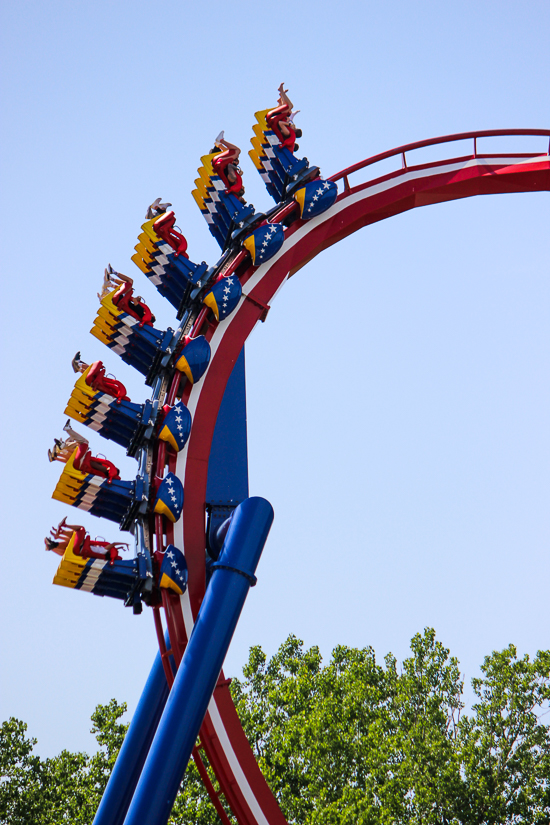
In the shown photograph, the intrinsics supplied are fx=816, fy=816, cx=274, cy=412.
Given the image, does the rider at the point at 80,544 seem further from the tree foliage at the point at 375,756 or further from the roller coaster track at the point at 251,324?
the tree foliage at the point at 375,756

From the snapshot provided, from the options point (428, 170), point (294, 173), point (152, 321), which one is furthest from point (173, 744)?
point (428, 170)

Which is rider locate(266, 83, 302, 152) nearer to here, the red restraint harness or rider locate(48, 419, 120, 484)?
the red restraint harness

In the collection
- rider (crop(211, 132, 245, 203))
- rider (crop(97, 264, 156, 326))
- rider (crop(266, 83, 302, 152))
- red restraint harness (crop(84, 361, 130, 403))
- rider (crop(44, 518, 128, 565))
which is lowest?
rider (crop(44, 518, 128, 565))

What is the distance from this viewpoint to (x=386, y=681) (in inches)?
852

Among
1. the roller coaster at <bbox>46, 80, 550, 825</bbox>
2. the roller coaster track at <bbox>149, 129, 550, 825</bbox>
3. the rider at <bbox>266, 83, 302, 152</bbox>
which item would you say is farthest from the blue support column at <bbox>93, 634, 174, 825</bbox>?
the rider at <bbox>266, 83, 302, 152</bbox>

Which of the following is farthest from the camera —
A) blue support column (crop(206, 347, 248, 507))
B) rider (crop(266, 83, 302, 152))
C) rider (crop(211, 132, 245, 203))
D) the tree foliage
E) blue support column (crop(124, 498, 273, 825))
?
the tree foliage

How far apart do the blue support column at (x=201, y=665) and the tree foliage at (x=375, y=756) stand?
11.7m

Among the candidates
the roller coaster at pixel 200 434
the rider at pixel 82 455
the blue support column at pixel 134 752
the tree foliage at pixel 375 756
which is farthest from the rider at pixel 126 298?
the tree foliage at pixel 375 756

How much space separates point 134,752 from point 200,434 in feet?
11.3

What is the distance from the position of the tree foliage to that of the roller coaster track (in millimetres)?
10619

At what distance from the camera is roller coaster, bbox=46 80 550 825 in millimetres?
7617

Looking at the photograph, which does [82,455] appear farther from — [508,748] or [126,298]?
[508,748]

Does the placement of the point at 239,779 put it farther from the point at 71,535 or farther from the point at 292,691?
the point at 292,691

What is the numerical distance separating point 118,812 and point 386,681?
14.3 meters
